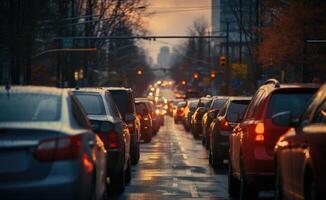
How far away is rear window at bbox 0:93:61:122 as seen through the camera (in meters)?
10.3

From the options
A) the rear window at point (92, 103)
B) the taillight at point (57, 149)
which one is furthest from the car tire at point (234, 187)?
the taillight at point (57, 149)

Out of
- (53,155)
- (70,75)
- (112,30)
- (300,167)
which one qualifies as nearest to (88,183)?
(53,155)

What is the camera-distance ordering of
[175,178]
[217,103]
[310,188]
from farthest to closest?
1. [217,103]
2. [175,178]
3. [310,188]

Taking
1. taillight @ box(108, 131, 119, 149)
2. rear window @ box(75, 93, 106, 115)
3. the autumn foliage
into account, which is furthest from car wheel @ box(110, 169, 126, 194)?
the autumn foliage

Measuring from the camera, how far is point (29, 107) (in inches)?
418

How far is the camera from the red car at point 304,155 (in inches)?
372

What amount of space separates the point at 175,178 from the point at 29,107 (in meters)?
10.6

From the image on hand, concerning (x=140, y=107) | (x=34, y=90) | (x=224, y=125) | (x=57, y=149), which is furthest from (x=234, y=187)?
(x=140, y=107)

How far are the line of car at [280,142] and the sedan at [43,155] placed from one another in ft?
7.40

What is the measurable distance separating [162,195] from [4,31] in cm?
3333

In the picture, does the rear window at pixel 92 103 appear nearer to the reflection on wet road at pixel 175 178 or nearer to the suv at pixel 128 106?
the reflection on wet road at pixel 175 178

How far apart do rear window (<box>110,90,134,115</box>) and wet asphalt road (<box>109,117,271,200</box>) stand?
1.46 m

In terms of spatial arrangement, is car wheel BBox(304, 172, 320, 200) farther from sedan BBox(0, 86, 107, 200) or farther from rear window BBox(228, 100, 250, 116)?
rear window BBox(228, 100, 250, 116)

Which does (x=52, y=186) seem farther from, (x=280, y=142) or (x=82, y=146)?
(x=280, y=142)
